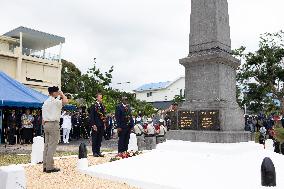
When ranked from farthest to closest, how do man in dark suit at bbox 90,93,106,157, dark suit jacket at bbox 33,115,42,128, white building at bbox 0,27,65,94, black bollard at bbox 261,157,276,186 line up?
white building at bbox 0,27,65,94, dark suit jacket at bbox 33,115,42,128, man in dark suit at bbox 90,93,106,157, black bollard at bbox 261,157,276,186

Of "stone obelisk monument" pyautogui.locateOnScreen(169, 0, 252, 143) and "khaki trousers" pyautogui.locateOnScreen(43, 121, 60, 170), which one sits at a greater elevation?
"stone obelisk monument" pyautogui.locateOnScreen(169, 0, 252, 143)

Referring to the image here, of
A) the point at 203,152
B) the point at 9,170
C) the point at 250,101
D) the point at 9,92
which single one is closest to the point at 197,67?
the point at 203,152

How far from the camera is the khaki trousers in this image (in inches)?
307

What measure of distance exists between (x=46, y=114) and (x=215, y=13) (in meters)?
4.92

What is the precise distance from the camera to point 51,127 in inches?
310

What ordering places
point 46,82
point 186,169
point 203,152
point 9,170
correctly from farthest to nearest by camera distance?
point 46,82, point 203,152, point 186,169, point 9,170

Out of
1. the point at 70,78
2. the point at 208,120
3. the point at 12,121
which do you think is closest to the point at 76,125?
the point at 12,121

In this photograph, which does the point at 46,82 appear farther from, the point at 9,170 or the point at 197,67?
the point at 9,170

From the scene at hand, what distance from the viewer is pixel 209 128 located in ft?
26.5

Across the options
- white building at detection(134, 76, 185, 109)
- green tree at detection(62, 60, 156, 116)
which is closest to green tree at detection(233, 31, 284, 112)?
green tree at detection(62, 60, 156, 116)

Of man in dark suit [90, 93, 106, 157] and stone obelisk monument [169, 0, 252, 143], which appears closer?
stone obelisk monument [169, 0, 252, 143]

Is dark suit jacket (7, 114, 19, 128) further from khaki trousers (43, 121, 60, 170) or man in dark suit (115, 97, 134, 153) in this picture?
khaki trousers (43, 121, 60, 170)

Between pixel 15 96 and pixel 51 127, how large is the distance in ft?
32.6

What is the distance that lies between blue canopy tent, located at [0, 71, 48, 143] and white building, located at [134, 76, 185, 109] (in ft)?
150
